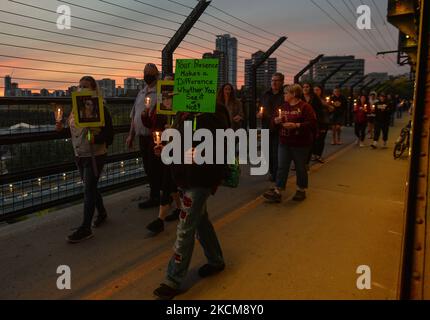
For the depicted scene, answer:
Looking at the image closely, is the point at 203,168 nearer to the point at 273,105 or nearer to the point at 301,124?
the point at 301,124

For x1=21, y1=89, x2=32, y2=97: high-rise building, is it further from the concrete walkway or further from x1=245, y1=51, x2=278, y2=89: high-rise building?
x1=245, y1=51, x2=278, y2=89: high-rise building

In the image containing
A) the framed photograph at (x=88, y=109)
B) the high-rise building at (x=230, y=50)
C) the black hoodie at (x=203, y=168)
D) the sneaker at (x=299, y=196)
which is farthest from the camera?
the high-rise building at (x=230, y=50)

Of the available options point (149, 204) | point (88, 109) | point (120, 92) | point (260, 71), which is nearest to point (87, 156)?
point (88, 109)

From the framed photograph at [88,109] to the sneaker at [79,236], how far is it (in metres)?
1.21

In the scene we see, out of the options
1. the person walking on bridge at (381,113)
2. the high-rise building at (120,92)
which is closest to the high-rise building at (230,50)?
the high-rise building at (120,92)

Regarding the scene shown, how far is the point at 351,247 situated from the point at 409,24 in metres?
7.28

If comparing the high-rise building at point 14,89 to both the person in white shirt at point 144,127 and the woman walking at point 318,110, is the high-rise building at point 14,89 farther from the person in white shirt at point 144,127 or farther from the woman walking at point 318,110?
the woman walking at point 318,110

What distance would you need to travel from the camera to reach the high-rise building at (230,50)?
303 inches

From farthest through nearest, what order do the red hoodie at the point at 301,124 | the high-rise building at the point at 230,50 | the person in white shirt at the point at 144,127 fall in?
the high-rise building at the point at 230,50 < the red hoodie at the point at 301,124 < the person in white shirt at the point at 144,127

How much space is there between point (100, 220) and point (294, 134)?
10.2 ft

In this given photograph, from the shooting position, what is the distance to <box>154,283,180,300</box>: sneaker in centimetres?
317

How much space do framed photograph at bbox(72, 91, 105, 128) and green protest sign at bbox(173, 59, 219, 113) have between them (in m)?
1.30
